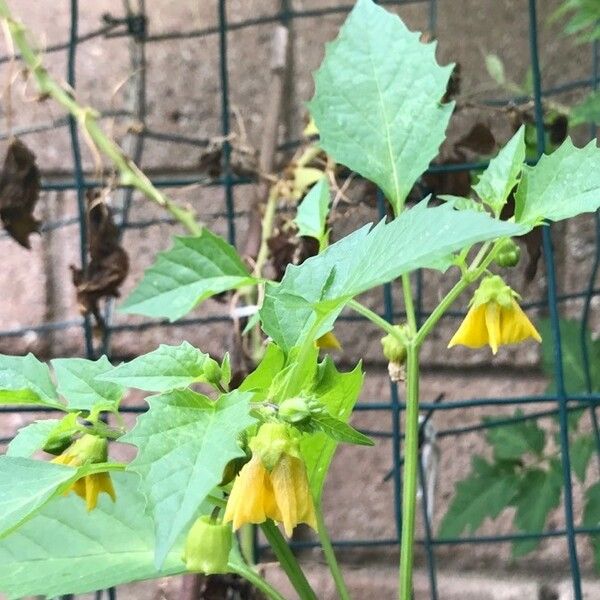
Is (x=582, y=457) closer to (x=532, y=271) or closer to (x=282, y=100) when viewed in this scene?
(x=532, y=271)

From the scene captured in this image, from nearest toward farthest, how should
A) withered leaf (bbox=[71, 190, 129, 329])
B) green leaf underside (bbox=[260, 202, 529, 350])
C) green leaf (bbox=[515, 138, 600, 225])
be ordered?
green leaf underside (bbox=[260, 202, 529, 350]), green leaf (bbox=[515, 138, 600, 225]), withered leaf (bbox=[71, 190, 129, 329])

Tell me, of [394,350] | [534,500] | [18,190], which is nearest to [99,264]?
Result: [18,190]

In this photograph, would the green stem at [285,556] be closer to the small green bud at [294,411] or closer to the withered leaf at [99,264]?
the small green bud at [294,411]

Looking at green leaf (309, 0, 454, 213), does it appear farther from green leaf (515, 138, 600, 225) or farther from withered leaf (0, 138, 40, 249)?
withered leaf (0, 138, 40, 249)

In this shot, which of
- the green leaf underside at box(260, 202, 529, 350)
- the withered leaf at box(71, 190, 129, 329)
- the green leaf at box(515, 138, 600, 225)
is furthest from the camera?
the withered leaf at box(71, 190, 129, 329)

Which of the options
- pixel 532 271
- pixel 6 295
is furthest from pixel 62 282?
pixel 532 271

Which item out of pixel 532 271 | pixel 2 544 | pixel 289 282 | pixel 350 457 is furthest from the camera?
pixel 350 457

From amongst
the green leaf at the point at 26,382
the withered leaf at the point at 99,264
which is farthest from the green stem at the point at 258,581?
the withered leaf at the point at 99,264

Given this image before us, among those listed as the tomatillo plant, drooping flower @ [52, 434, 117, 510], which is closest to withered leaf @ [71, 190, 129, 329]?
the tomatillo plant
